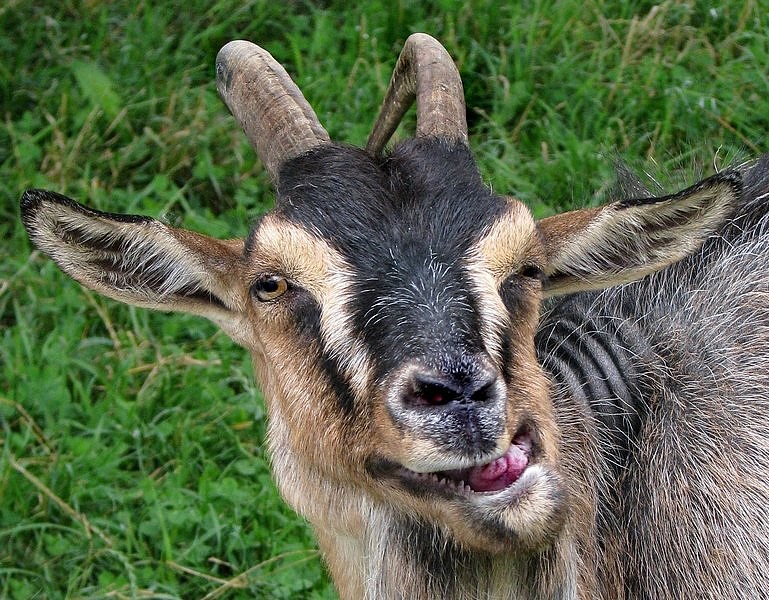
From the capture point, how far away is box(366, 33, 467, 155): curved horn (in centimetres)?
511

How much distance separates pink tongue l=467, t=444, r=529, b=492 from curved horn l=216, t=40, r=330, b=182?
4.86 feet

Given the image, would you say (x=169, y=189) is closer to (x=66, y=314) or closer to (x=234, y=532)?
(x=66, y=314)

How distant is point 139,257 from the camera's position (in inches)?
191

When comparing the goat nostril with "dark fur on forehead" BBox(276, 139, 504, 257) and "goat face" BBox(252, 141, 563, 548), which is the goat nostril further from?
"dark fur on forehead" BBox(276, 139, 504, 257)

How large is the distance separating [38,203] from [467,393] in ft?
5.29

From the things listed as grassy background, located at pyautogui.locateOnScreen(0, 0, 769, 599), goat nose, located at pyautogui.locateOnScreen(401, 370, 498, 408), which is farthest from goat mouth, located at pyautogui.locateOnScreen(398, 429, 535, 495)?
grassy background, located at pyautogui.locateOnScreen(0, 0, 769, 599)

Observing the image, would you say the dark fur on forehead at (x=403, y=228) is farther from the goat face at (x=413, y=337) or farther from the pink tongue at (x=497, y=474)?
the pink tongue at (x=497, y=474)

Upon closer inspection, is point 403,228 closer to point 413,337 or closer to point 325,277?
point 325,277

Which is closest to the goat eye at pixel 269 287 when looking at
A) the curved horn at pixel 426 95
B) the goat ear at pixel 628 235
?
the curved horn at pixel 426 95

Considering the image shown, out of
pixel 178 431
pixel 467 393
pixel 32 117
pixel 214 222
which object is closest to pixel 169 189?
pixel 214 222

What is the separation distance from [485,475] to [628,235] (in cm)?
124

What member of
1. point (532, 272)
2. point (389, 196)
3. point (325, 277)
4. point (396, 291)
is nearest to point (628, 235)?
point (532, 272)

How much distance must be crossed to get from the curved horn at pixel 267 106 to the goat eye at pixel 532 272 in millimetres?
927

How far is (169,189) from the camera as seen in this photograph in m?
8.53
